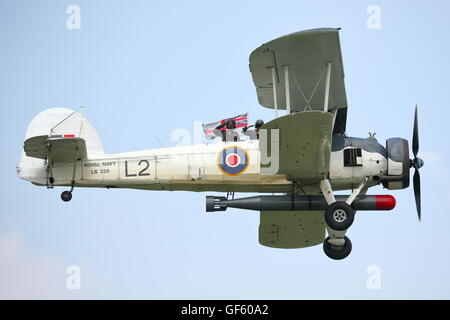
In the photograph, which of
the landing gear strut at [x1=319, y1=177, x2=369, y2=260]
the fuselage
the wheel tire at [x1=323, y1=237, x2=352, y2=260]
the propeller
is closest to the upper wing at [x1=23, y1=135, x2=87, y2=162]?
the fuselage

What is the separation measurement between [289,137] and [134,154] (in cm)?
344

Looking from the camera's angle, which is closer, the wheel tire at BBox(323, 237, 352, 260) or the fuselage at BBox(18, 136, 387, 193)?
the fuselage at BBox(18, 136, 387, 193)

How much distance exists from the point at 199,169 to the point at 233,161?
2.26ft

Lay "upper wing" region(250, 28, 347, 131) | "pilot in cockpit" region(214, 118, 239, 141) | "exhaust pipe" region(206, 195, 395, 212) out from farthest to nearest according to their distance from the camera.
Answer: "pilot in cockpit" region(214, 118, 239, 141) < "exhaust pipe" region(206, 195, 395, 212) < "upper wing" region(250, 28, 347, 131)

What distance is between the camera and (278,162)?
13.4 metres

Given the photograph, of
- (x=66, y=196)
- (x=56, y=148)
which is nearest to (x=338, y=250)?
(x=66, y=196)

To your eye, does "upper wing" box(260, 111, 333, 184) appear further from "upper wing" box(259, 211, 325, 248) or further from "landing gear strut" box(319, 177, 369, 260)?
"upper wing" box(259, 211, 325, 248)

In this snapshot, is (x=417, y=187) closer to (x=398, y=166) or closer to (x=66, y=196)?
(x=398, y=166)

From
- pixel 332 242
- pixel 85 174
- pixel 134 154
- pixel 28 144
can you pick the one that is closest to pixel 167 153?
pixel 134 154

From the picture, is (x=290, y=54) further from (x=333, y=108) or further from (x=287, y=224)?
(x=287, y=224)

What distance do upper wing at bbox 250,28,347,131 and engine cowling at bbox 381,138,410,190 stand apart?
1430mm

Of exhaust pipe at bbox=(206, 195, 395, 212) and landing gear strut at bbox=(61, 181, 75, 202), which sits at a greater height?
landing gear strut at bbox=(61, 181, 75, 202)

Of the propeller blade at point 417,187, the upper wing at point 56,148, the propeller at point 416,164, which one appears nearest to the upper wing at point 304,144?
the propeller at point 416,164

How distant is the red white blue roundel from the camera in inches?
564
